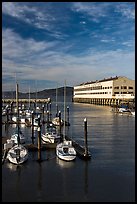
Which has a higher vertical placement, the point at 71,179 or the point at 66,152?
the point at 66,152

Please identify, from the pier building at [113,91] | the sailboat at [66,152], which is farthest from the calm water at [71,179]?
the pier building at [113,91]

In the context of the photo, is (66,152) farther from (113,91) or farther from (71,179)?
(113,91)

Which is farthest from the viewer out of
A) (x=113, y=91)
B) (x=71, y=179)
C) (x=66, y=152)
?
(x=113, y=91)

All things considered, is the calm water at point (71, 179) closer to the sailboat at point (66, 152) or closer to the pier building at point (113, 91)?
the sailboat at point (66, 152)

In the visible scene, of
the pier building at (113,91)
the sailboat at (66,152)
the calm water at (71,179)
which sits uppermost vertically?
the pier building at (113,91)

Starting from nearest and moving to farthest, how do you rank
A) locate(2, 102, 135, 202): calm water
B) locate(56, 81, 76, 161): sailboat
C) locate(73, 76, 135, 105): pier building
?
locate(2, 102, 135, 202): calm water < locate(56, 81, 76, 161): sailboat < locate(73, 76, 135, 105): pier building

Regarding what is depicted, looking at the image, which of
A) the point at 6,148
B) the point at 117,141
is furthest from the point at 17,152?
the point at 117,141

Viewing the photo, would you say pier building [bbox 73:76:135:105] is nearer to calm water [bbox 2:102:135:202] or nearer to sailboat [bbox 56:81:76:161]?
sailboat [bbox 56:81:76:161]

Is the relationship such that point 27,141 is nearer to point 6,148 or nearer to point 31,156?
point 6,148

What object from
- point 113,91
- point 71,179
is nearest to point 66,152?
point 71,179

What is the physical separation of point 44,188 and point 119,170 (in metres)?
4.60

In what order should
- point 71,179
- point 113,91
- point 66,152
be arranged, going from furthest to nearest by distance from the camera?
point 113,91, point 66,152, point 71,179

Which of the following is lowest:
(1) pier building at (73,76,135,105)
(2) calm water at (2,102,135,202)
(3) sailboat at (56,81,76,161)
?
(2) calm water at (2,102,135,202)

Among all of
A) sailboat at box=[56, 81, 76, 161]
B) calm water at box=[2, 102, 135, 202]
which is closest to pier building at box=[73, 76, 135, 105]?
sailboat at box=[56, 81, 76, 161]
